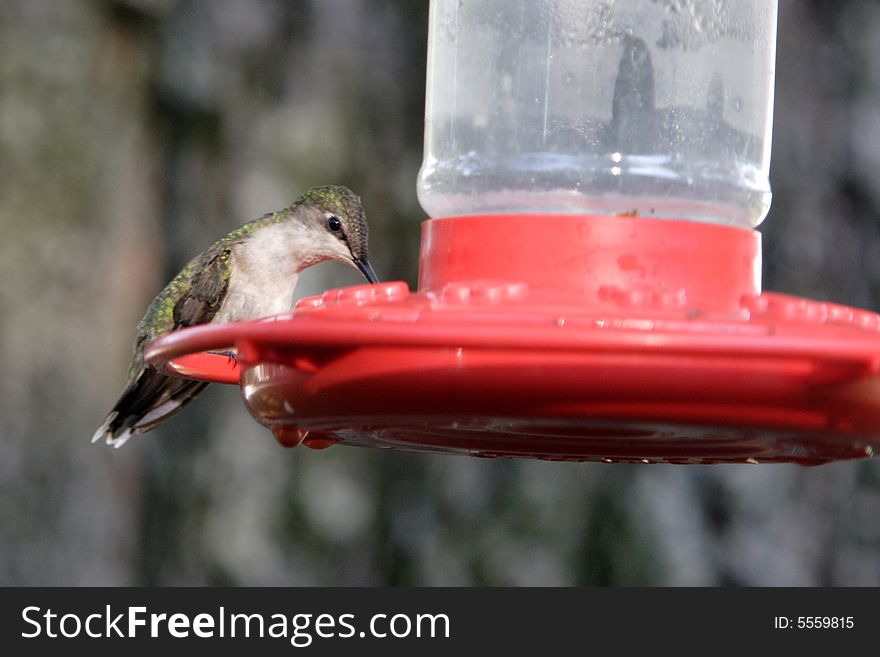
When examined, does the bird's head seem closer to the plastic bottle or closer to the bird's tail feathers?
the bird's tail feathers

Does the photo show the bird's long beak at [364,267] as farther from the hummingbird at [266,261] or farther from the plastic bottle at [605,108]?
the plastic bottle at [605,108]

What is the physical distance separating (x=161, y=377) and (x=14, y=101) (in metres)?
1.38

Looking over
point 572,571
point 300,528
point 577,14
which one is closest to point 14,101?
point 300,528

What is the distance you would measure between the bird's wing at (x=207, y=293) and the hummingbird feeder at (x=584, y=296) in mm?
1583

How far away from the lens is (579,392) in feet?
6.95

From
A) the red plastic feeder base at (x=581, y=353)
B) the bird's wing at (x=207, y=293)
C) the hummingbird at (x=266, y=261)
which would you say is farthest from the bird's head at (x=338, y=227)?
the red plastic feeder base at (x=581, y=353)

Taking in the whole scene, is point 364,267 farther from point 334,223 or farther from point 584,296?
point 584,296

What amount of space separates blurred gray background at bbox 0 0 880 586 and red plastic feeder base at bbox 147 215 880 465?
295 cm

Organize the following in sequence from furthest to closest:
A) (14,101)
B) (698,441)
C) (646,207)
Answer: (14,101) < (646,207) < (698,441)

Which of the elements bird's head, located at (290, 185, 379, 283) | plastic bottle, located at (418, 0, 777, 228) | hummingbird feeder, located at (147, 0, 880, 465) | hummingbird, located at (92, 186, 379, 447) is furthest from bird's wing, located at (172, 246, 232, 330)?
plastic bottle, located at (418, 0, 777, 228)

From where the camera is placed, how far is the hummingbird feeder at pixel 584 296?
2.11 m

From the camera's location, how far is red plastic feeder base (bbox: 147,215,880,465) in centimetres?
208

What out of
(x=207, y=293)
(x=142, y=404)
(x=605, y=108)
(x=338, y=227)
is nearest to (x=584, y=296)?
(x=605, y=108)

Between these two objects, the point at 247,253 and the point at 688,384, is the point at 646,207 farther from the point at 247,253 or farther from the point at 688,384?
the point at 247,253
